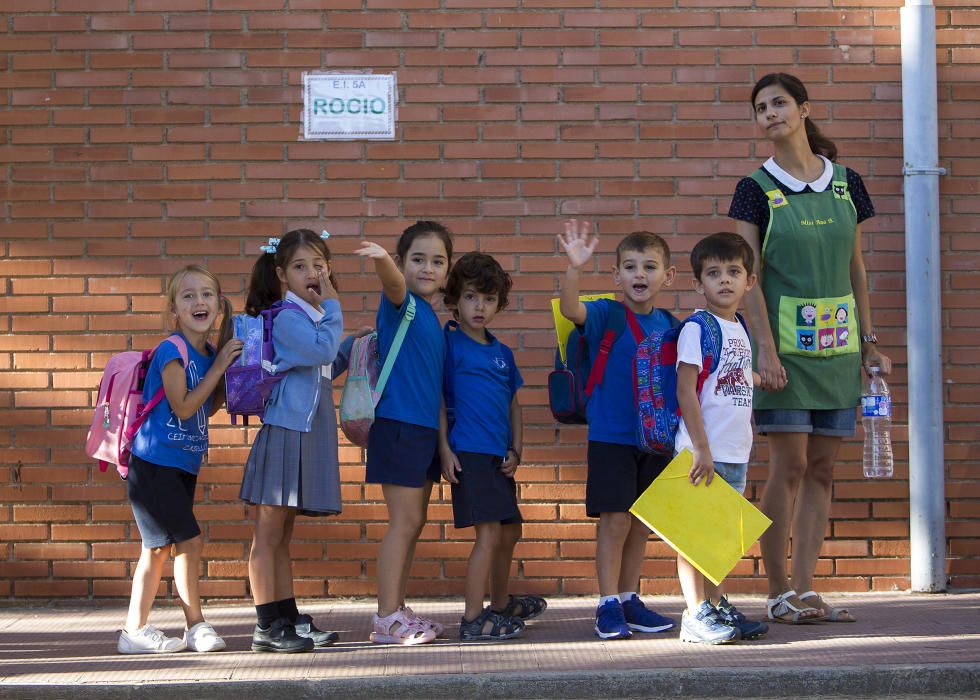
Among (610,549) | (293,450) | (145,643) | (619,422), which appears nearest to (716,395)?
(619,422)

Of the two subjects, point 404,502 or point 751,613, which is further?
point 751,613

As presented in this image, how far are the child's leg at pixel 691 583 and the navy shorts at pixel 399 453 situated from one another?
1102 mm

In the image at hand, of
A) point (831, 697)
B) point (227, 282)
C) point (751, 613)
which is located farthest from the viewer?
point (227, 282)

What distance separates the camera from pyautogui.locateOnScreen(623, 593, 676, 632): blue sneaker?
5152mm

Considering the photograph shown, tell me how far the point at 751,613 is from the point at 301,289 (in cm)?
248

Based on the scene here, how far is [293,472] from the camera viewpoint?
489cm

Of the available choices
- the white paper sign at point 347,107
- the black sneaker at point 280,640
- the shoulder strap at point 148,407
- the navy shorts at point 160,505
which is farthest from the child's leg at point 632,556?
the white paper sign at point 347,107

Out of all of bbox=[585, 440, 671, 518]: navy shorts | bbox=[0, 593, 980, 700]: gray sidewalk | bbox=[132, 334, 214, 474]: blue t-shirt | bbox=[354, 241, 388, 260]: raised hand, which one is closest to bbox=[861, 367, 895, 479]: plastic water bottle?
bbox=[0, 593, 980, 700]: gray sidewalk

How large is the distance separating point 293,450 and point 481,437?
775 millimetres

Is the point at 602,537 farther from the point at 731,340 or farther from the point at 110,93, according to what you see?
the point at 110,93

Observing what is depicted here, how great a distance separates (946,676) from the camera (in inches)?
171

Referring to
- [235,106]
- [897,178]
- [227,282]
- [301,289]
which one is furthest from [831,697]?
[235,106]

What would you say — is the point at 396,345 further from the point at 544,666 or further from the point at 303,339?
the point at 544,666

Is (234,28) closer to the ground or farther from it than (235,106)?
farther from it
